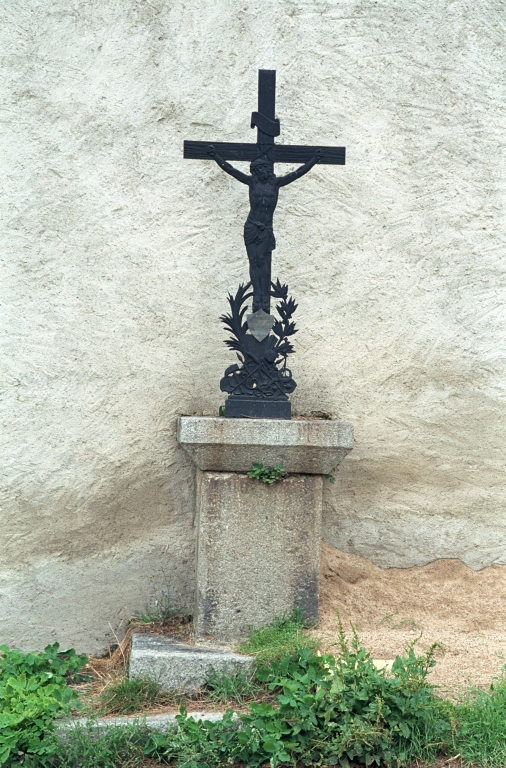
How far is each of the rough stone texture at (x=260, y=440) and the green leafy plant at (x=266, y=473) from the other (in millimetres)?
27

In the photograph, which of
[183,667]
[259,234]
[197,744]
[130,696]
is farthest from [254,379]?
[197,744]

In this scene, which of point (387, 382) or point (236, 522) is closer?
point (236, 522)

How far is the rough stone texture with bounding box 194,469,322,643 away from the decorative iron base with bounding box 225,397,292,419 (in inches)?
10.9

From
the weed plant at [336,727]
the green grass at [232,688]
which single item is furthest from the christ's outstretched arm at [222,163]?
the green grass at [232,688]

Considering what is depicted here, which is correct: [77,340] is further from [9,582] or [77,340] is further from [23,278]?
[9,582]

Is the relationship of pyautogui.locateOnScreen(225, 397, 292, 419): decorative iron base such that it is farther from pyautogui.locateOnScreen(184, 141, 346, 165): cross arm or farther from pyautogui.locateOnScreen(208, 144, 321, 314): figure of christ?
pyautogui.locateOnScreen(184, 141, 346, 165): cross arm

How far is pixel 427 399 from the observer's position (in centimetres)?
460

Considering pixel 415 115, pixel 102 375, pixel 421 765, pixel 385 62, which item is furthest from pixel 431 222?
pixel 421 765

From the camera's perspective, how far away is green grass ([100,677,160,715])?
139 inches

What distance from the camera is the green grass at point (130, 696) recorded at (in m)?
3.54

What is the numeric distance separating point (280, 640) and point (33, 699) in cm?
105

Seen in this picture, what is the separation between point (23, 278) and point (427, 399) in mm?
2214

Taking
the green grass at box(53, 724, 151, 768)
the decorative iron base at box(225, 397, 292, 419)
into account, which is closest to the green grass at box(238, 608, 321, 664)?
the green grass at box(53, 724, 151, 768)

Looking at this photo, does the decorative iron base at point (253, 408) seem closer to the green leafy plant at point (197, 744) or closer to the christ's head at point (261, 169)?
the christ's head at point (261, 169)
